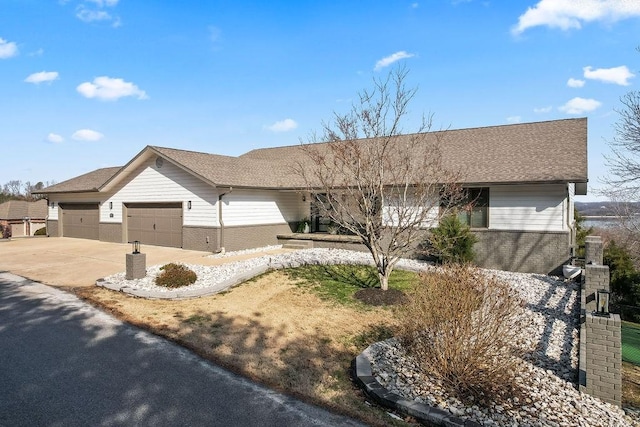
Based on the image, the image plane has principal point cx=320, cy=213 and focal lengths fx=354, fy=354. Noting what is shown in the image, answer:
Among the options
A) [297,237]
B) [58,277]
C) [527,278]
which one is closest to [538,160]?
[527,278]

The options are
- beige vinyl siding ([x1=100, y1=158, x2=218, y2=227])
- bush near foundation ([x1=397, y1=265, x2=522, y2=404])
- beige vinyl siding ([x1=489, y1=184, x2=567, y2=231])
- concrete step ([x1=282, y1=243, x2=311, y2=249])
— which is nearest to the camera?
bush near foundation ([x1=397, y1=265, x2=522, y2=404])

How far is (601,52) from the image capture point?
39.5ft

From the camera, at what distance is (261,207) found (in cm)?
1781

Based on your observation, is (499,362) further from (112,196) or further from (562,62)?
(112,196)

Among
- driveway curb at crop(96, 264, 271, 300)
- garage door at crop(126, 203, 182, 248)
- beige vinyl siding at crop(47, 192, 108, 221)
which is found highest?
beige vinyl siding at crop(47, 192, 108, 221)

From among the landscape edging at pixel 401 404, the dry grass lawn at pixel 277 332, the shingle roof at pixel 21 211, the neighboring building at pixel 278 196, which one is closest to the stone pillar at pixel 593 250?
the neighboring building at pixel 278 196

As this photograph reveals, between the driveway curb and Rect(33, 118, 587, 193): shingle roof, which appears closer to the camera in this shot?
the driveway curb

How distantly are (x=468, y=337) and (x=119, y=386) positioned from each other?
4778 mm

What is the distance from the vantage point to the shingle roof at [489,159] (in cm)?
1265

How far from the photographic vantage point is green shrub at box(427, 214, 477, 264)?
41.7 feet

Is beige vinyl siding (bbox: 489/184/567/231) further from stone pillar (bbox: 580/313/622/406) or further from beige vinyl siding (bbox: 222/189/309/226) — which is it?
beige vinyl siding (bbox: 222/189/309/226)

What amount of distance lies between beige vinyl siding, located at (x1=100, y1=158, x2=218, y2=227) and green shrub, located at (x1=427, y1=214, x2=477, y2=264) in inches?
377

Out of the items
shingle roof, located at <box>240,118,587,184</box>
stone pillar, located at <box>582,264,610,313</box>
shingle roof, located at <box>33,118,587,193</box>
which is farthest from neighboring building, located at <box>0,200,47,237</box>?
stone pillar, located at <box>582,264,610,313</box>

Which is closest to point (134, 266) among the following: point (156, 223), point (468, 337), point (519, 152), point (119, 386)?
point (119, 386)
